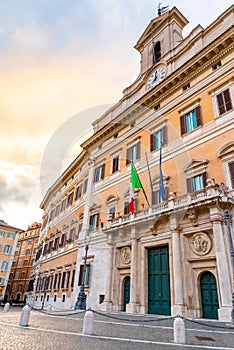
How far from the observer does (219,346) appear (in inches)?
208

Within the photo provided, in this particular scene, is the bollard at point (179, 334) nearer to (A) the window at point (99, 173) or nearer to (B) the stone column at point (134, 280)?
(B) the stone column at point (134, 280)

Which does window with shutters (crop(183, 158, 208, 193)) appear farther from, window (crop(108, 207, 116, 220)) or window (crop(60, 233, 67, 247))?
window (crop(60, 233, 67, 247))

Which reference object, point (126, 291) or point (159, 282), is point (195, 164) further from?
point (126, 291)

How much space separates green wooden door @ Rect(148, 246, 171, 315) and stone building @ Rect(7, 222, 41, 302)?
42.1 metres

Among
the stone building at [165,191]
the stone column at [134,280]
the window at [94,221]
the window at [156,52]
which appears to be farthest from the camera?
the window at [156,52]

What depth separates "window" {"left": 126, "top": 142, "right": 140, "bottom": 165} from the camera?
19573 mm

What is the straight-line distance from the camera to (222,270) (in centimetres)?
1049

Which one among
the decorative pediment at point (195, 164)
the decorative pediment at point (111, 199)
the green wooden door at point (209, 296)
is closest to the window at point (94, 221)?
the decorative pediment at point (111, 199)

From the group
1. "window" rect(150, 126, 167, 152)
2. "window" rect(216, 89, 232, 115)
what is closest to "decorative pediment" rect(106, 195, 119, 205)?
"window" rect(150, 126, 167, 152)

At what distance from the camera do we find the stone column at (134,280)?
44.4 ft

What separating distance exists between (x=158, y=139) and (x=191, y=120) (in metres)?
2.80

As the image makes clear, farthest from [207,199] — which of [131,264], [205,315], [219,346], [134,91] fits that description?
[134,91]

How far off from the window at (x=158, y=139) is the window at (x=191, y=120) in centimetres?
148

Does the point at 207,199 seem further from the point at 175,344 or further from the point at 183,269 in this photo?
the point at 175,344
